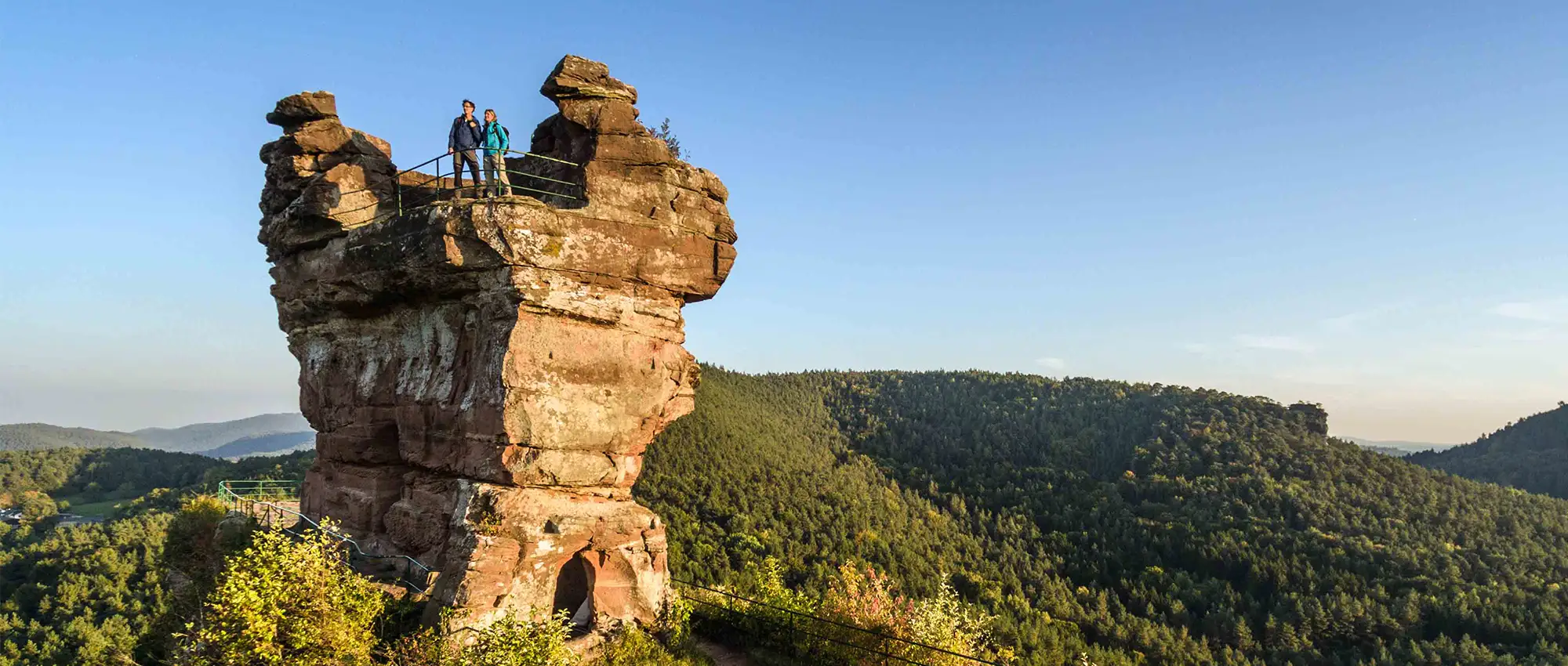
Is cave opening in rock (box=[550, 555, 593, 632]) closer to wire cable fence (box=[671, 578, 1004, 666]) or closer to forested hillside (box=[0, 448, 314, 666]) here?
wire cable fence (box=[671, 578, 1004, 666])

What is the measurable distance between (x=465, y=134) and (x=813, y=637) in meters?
13.5

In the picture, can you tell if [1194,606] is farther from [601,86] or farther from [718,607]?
[601,86]

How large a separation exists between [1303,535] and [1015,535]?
2476 centimetres

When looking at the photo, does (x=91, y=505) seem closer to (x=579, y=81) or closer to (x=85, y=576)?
(x=85, y=576)

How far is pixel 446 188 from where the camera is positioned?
618 inches

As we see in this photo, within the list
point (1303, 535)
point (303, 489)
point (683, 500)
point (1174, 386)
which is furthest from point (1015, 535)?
point (303, 489)

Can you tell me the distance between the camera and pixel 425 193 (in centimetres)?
1716

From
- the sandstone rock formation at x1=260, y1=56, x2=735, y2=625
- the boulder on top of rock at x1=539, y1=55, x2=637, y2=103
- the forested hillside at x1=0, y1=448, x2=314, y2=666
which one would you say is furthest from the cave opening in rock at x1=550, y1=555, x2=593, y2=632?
the forested hillside at x1=0, y1=448, x2=314, y2=666

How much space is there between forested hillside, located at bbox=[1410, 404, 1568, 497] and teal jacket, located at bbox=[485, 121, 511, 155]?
449ft

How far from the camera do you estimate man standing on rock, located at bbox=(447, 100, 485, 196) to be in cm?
1514

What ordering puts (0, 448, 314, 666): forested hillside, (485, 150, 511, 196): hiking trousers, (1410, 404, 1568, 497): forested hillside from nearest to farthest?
(485, 150, 511, 196): hiking trousers, (0, 448, 314, 666): forested hillside, (1410, 404, 1568, 497): forested hillside

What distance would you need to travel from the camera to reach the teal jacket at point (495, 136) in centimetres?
1483

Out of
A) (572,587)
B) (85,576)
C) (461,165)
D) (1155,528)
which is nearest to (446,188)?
(461,165)

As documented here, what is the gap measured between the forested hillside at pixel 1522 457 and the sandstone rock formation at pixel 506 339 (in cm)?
13414
